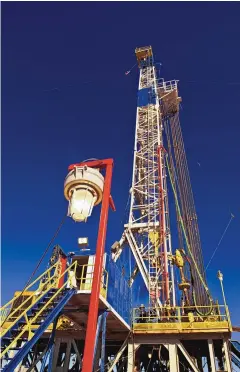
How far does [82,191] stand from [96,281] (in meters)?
2.89

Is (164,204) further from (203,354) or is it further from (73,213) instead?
(73,213)

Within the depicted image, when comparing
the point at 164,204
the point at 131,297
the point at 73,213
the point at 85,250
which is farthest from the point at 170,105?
the point at 73,213

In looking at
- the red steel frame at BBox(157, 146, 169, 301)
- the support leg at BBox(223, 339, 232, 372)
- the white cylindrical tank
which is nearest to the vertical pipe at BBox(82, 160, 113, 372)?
the white cylindrical tank

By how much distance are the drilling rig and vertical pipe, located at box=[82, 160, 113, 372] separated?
29 mm

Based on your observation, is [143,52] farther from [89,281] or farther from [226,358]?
[226,358]

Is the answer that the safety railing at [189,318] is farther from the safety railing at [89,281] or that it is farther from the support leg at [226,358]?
the safety railing at [89,281]

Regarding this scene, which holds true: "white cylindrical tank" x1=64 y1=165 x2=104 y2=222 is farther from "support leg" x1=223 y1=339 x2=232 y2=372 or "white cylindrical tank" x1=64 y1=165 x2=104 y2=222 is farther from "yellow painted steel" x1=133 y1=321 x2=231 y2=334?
"support leg" x1=223 y1=339 x2=232 y2=372

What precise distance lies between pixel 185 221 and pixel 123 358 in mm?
11934

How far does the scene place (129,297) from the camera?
15.5 metres

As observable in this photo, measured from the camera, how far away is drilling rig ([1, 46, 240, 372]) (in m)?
9.04

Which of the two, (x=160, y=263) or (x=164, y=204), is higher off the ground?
(x=164, y=204)

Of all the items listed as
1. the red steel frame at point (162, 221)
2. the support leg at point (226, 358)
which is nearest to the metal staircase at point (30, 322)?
the support leg at point (226, 358)

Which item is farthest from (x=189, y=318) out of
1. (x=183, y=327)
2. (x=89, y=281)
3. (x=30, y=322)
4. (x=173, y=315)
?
(x=30, y=322)

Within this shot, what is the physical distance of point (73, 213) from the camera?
8.37 m
